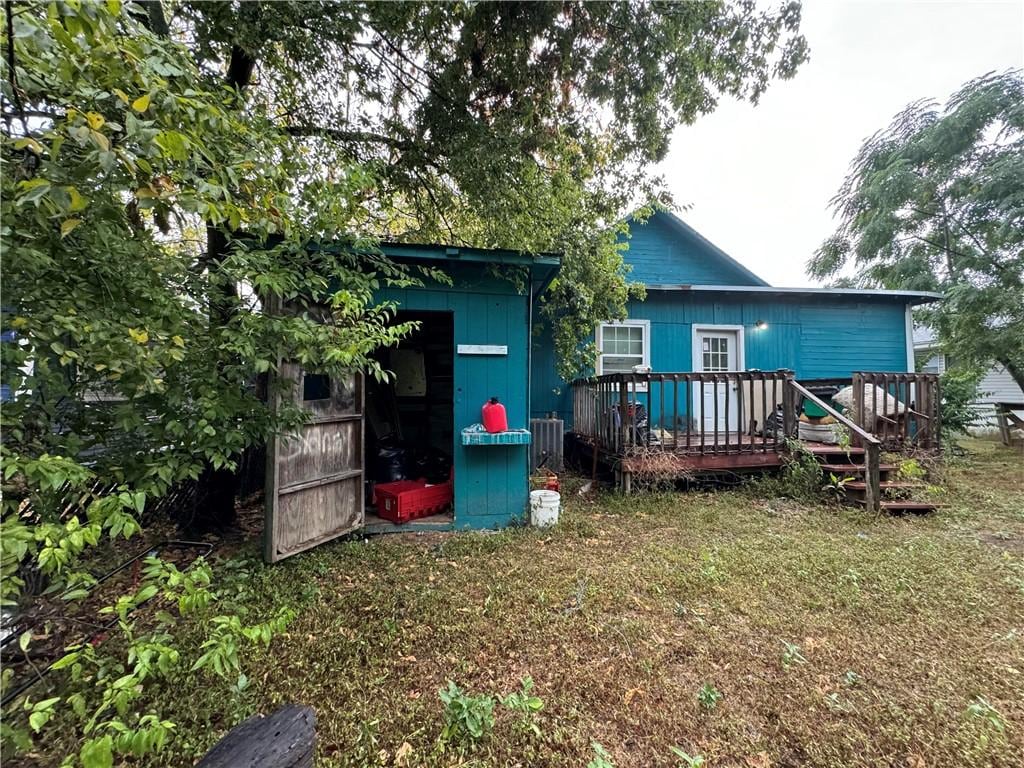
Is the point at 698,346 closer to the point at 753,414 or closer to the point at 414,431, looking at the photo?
the point at 753,414

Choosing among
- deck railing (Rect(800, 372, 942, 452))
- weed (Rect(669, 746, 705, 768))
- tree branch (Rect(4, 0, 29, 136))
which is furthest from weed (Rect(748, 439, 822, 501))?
tree branch (Rect(4, 0, 29, 136))

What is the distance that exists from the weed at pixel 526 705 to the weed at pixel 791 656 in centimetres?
130

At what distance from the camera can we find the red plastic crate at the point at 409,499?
423 centimetres

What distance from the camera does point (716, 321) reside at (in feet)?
25.9

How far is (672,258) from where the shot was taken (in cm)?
901

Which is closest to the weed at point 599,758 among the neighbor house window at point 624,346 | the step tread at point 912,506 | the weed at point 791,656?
the weed at point 791,656

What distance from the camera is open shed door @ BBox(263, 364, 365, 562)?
3.27 m

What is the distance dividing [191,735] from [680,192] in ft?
22.7

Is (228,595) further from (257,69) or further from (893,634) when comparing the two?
(257,69)

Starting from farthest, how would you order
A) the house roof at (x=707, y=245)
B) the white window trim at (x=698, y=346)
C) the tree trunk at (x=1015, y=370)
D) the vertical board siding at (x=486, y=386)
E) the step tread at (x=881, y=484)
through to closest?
the tree trunk at (x=1015, y=370) < the house roof at (x=707, y=245) < the white window trim at (x=698, y=346) < the step tread at (x=881, y=484) < the vertical board siding at (x=486, y=386)

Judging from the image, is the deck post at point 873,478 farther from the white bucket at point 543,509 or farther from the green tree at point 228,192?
the green tree at point 228,192

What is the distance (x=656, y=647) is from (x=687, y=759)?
70 cm

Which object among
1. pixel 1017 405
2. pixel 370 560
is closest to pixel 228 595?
pixel 370 560

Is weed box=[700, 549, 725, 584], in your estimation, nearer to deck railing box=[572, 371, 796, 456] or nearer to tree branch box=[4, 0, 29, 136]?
deck railing box=[572, 371, 796, 456]
